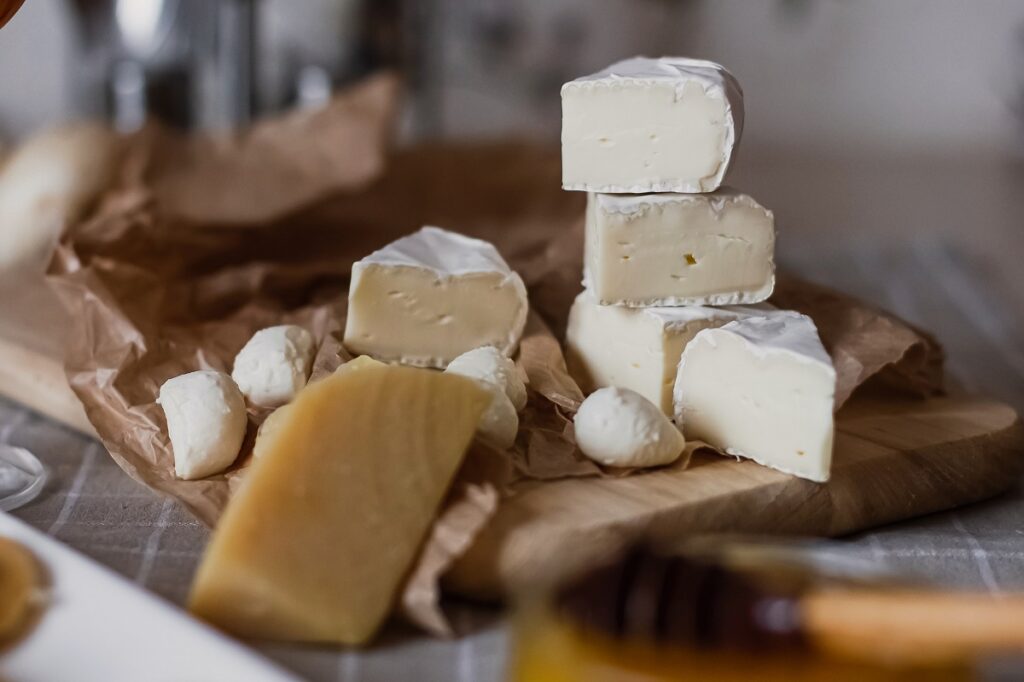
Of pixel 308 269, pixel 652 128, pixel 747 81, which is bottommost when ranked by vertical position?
pixel 747 81

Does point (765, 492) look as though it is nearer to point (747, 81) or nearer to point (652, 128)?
point (652, 128)

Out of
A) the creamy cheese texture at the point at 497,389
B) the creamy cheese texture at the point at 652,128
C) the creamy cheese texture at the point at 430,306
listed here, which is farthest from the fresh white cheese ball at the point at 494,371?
the creamy cheese texture at the point at 652,128

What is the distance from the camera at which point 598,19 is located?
3.89 metres

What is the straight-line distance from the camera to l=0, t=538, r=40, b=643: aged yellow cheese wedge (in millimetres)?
976

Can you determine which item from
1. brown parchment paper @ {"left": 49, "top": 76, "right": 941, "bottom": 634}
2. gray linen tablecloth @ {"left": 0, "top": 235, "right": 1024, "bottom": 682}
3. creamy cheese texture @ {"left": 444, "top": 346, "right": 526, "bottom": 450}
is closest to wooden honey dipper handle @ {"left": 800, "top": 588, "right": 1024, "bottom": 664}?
gray linen tablecloth @ {"left": 0, "top": 235, "right": 1024, "bottom": 682}

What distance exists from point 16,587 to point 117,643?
0.12 m

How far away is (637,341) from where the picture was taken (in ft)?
4.63

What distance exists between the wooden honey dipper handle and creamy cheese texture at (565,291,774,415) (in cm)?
57

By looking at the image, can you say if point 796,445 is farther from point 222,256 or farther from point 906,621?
→ point 222,256

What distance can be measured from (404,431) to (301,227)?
105 centimetres

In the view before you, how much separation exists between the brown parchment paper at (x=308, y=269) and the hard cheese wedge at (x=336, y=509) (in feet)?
0.14

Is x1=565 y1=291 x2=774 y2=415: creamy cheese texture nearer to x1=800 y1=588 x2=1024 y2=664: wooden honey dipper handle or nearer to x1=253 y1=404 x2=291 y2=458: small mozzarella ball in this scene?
x1=253 y1=404 x2=291 y2=458: small mozzarella ball

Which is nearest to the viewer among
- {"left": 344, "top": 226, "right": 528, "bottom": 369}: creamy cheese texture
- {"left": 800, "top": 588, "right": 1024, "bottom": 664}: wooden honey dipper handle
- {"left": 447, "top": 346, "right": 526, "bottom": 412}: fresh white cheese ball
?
{"left": 800, "top": 588, "right": 1024, "bottom": 664}: wooden honey dipper handle

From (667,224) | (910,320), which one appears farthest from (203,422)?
(910,320)
